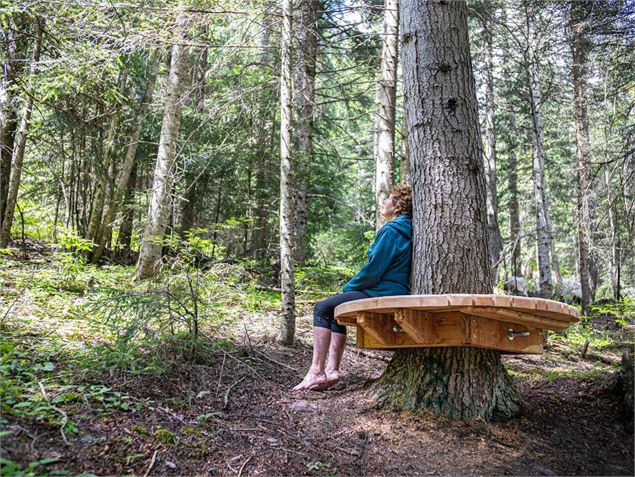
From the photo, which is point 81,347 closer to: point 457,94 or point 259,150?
point 457,94

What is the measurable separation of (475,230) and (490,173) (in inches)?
573

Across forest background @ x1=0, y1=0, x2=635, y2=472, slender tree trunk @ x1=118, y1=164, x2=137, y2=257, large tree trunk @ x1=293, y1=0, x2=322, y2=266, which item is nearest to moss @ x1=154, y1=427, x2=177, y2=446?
forest background @ x1=0, y1=0, x2=635, y2=472

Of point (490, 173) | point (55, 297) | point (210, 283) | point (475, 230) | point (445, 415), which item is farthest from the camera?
point (490, 173)

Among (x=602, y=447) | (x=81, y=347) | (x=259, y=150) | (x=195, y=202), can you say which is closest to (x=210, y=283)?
(x=81, y=347)

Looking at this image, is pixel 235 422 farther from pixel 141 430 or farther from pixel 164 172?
pixel 164 172

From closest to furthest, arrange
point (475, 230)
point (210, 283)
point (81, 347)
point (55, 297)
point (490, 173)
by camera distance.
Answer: point (475, 230) → point (81, 347) → point (210, 283) → point (55, 297) → point (490, 173)

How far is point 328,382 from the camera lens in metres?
4.29

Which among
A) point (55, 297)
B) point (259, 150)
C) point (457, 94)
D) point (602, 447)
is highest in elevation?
point (259, 150)

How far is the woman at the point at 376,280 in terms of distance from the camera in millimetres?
4008

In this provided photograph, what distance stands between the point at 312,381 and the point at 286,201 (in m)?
2.41

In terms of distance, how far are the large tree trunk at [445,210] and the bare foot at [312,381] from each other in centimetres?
60

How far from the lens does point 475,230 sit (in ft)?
11.8

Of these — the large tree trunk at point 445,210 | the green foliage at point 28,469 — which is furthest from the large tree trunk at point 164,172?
the green foliage at point 28,469

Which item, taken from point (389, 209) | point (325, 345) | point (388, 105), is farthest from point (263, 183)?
point (325, 345)
